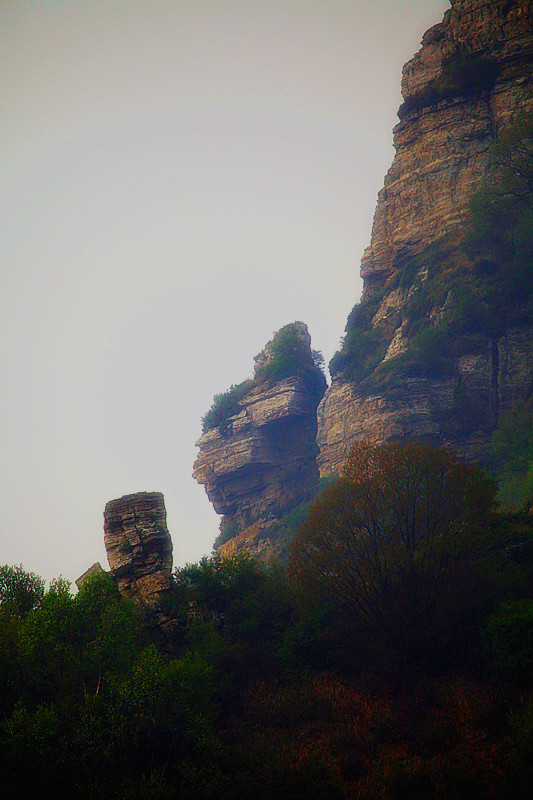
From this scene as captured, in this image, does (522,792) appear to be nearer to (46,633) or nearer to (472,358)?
(46,633)

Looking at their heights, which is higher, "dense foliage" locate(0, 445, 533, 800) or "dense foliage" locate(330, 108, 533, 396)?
"dense foliage" locate(330, 108, 533, 396)

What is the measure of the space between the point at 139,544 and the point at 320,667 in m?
12.2

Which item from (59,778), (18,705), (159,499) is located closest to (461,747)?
(59,778)

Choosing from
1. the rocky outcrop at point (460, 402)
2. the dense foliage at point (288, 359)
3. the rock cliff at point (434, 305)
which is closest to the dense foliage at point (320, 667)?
the rocky outcrop at point (460, 402)

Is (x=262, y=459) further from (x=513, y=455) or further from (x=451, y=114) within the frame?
(x=451, y=114)

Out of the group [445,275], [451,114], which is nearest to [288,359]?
[445,275]

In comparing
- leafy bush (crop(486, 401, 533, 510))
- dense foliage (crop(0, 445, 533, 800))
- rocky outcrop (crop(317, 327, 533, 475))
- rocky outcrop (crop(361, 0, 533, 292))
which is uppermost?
rocky outcrop (crop(361, 0, 533, 292))

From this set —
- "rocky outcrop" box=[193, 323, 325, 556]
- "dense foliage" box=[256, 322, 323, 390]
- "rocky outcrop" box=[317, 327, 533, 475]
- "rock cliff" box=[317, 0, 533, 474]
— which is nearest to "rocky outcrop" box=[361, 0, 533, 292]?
"rock cliff" box=[317, 0, 533, 474]

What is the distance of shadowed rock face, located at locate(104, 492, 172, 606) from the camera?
29.5 m

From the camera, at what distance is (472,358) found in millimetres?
49625

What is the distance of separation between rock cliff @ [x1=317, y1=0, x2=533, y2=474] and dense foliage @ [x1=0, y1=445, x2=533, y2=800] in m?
19.8

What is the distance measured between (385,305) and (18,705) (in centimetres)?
5222

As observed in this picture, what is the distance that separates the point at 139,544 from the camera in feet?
99.3

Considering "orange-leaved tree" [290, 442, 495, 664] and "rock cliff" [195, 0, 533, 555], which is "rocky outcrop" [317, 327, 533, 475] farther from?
"orange-leaved tree" [290, 442, 495, 664]
